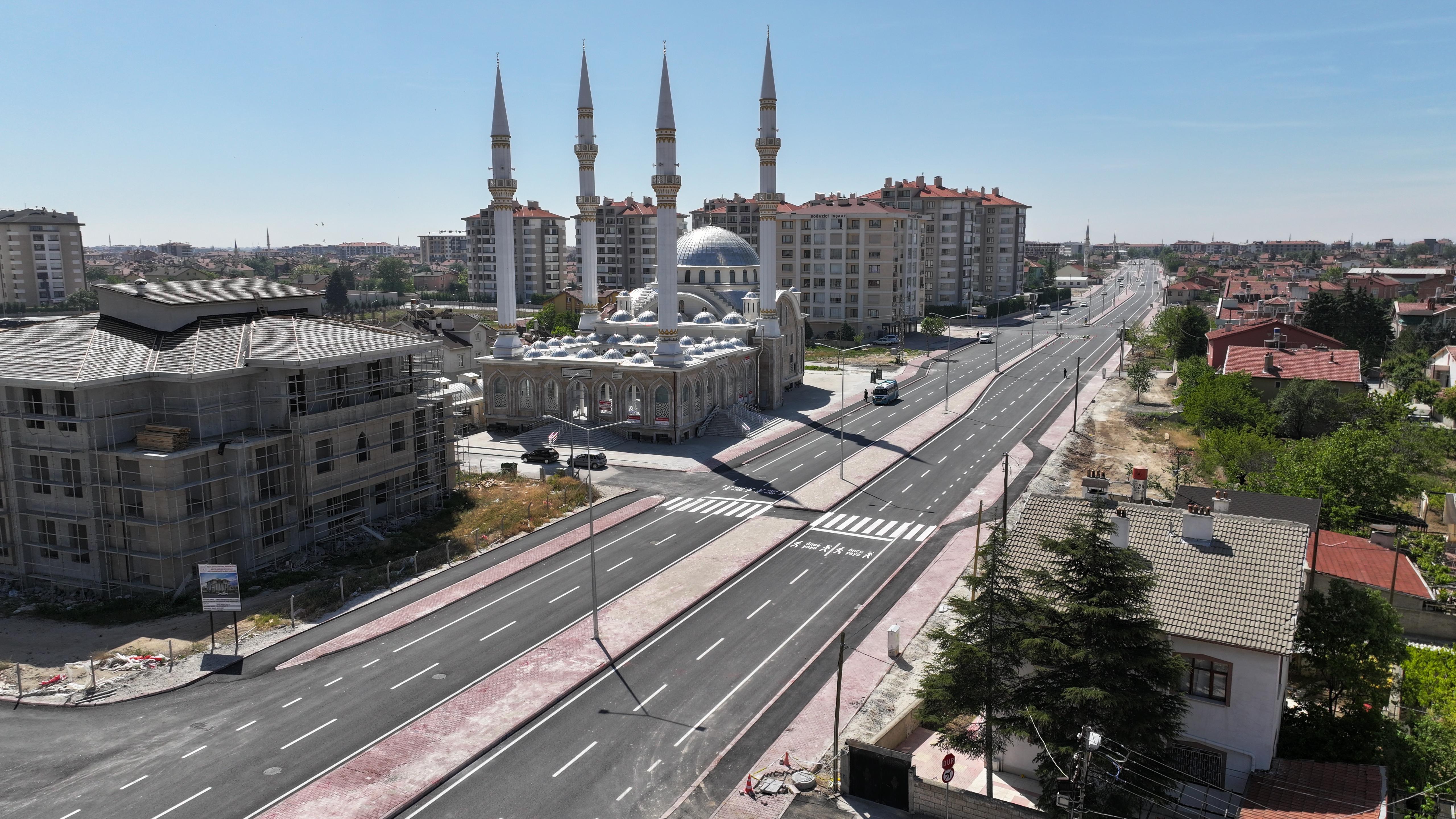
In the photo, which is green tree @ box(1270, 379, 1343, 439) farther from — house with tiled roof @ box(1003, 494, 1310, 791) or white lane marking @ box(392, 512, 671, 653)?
white lane marking @ box(392, 512, 671, 653)

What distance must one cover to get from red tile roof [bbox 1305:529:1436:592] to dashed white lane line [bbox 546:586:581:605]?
2962 centimetres

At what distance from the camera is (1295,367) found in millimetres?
75500

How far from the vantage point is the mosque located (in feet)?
238

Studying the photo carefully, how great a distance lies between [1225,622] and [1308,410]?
48958 mm

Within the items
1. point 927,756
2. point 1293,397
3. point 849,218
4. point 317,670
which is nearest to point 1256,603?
point 927,756

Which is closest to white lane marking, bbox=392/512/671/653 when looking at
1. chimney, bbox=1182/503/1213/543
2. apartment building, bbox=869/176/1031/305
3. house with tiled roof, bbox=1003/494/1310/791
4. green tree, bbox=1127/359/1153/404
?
house with tiled roof, bbox=1003/494/1310/791

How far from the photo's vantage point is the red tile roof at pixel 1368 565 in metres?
37.2

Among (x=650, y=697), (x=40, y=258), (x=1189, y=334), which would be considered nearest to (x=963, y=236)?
(x=1189, y=334)

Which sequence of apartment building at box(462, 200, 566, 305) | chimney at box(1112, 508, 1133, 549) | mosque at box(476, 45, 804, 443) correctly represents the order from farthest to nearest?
1. apartment building at box(462, 200, 566, 305)
2. mosque at box(476, 45, 804, 443)
3. chimney at box(1112, 508, 1133, 549)

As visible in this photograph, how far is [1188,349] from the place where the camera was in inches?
4154

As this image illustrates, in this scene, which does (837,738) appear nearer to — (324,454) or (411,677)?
(411,677)

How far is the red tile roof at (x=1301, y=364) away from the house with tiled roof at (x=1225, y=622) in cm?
5124

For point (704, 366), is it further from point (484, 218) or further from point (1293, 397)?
point (484, 218)

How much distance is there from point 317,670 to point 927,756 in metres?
21.7
